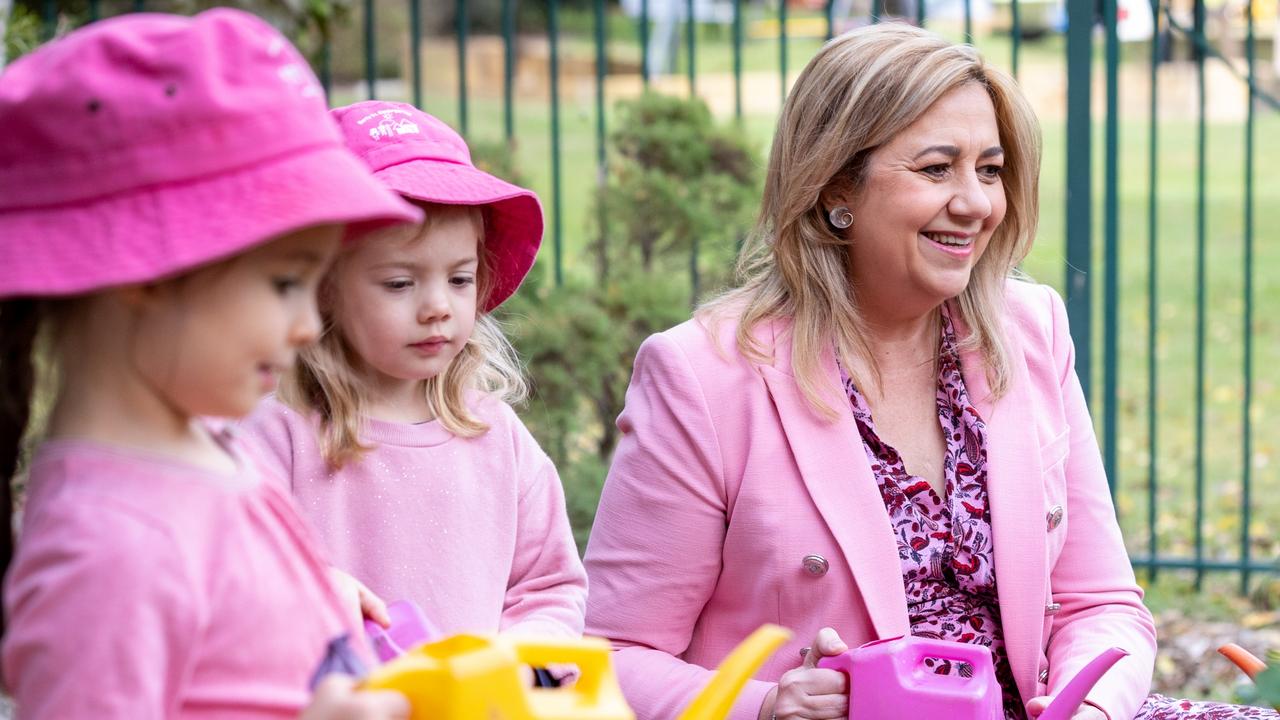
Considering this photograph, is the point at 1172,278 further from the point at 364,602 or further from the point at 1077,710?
the point at 364,602

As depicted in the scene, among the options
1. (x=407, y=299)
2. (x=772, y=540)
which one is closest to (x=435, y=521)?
→ (x=407, y=299)

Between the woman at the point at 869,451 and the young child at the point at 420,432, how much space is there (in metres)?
0.29

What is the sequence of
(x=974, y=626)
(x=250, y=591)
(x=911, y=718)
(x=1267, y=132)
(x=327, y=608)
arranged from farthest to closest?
(x=1267, y=132) → (x=974, y=626) → (x=911, y=718) → (x=327, y=608) → (x=250, y=591)

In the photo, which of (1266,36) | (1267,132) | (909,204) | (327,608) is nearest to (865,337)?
(909,204)

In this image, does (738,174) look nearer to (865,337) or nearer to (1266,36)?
(865,337)

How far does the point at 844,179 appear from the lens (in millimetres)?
2576

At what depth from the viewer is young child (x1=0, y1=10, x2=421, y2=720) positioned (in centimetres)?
122

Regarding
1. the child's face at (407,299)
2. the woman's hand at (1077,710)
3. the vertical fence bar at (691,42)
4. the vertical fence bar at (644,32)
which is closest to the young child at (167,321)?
the child's face at (407,299)

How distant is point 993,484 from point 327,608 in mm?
1394

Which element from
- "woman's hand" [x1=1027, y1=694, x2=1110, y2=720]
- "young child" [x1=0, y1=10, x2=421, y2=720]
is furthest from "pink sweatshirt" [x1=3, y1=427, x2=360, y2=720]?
"woman's hand" [x1=1027, y1=694, x2=1110, y2=720]

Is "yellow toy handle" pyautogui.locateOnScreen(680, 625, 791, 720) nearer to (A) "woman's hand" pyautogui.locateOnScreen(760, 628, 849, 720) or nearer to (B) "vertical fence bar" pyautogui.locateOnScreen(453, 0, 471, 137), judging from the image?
(A) "woman's hand" pyautogui.locateOnScreen(760, 628, 849, 720)

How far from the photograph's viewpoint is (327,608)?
140cm

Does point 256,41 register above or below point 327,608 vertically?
above

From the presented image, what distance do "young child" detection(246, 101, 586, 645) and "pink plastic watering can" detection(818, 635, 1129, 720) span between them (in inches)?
16.0
